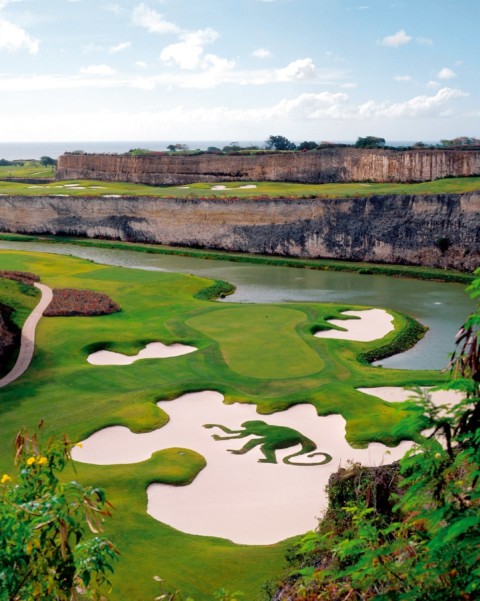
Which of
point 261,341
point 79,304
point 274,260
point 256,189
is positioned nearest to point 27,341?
point 79,304

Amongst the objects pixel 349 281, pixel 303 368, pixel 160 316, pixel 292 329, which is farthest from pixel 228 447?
pixel 349 281

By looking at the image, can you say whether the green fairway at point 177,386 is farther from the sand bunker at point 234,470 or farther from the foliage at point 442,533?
the foliage at point 442,533

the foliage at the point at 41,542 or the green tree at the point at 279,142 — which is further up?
the green tree at the point at 279,142

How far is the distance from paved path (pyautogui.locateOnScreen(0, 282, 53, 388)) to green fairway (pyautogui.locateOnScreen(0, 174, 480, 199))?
22.1 meters

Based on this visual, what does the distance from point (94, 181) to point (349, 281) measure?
4051cm

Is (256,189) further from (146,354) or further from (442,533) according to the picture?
(442,533)

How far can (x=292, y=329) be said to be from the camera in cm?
2403

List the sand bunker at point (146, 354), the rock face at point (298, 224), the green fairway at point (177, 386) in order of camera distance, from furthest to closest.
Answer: the rock face at point (298, 224) < the sand bunker at point (146, 354) < the green fairway at point (177, 386)

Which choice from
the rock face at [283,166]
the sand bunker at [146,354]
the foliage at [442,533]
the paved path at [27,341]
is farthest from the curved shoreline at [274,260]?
the foliage at [442,533]

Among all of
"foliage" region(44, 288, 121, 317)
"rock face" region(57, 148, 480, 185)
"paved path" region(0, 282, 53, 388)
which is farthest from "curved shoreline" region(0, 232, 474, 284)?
"paved path" region(0, 282, 53, 388)

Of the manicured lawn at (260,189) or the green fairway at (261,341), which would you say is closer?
the green fairway at (261,341)

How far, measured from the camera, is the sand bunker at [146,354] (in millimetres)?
20875

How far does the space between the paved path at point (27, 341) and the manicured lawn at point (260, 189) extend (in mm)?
22097

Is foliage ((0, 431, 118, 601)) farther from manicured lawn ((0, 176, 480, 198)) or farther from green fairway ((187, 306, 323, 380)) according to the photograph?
manicured lawn ((0, 176, 480, 198))
